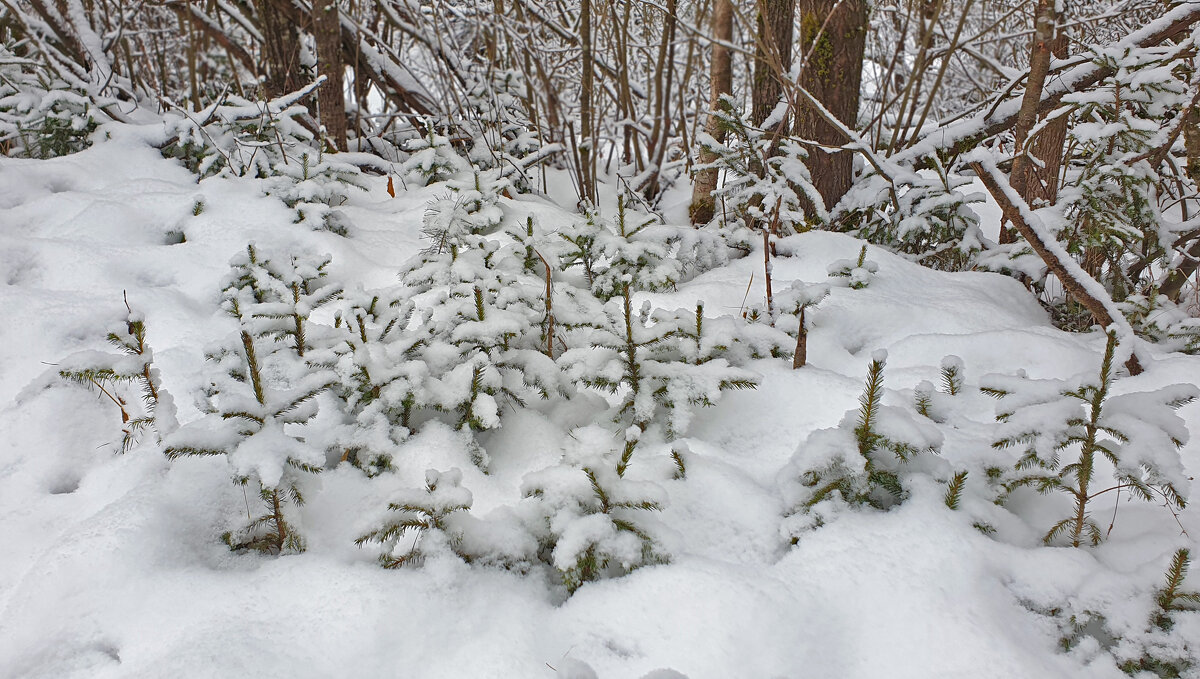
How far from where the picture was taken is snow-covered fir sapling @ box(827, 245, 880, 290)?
2.65 m

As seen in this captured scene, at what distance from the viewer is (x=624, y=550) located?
51.8 inches

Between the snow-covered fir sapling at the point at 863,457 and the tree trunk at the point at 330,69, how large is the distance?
3636 millimetres

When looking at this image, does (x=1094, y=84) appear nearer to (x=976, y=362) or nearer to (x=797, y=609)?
(x=976, y=362)

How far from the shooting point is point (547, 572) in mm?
1400

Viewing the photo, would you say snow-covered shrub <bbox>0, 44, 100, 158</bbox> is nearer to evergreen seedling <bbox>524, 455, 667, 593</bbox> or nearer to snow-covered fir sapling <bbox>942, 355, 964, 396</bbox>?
evergreen seedling <bbox>524, 455, 667, 593</bbox>

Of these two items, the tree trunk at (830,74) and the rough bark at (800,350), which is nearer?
the rough bark at (800,350)

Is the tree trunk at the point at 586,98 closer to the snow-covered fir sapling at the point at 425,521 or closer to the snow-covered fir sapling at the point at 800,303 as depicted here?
the snow-covered fir sapling at the point at 800,303

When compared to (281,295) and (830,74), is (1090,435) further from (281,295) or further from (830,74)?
(830,74)

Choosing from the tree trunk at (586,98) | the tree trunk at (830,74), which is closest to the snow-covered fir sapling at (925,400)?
the tree trunk at (586,98)

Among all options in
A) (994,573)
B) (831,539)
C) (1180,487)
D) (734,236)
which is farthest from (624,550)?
(734,236)

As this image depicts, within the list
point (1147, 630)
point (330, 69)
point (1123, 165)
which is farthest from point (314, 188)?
point (1123, 165)

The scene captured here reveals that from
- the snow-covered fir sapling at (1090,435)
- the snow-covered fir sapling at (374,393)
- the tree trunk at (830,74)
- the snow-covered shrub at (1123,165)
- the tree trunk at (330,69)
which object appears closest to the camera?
the snow-covered fir sapling at (1090,435)

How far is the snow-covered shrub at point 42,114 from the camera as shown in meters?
3.62

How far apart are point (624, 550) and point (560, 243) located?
5.07 ft
